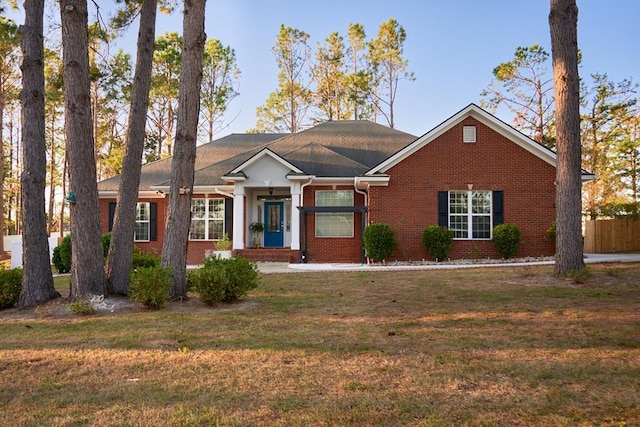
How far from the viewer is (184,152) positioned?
323 inches

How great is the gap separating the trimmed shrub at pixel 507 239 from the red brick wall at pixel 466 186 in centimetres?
49

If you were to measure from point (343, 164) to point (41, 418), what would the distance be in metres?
15.2

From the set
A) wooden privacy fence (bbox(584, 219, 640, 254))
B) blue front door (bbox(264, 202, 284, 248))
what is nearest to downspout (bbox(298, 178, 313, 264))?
blue front door (bbox(264, 202, 284, 248))

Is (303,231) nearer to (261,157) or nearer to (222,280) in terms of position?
(261,157)

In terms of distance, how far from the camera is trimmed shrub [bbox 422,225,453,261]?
1539cm

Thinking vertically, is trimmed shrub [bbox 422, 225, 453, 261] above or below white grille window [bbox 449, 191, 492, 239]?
below

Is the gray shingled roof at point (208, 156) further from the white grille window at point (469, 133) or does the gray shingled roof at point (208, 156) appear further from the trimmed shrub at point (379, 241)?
the white grille window at point (469, 133)

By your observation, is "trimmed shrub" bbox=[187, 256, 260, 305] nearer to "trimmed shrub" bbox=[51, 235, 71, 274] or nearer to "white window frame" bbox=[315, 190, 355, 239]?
"trimmed shrub" bbox=[51, 235, 71, 274]

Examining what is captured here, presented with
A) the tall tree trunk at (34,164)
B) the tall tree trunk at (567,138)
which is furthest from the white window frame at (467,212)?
the tall tree trunk at (34,164)

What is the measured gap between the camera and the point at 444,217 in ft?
52.2

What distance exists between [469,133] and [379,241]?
4757mm

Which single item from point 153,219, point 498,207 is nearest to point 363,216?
point 498,207

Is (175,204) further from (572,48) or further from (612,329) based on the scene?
(572,48)

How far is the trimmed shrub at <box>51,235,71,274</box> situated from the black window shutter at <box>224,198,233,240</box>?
18.2 ft
